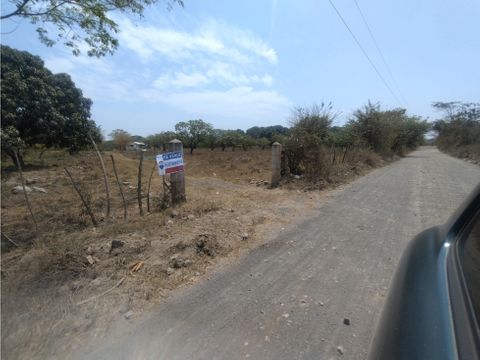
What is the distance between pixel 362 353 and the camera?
7.06 feet

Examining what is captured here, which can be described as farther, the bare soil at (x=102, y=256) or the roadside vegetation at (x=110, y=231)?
the roadside vegetation at (x=110, y=231)

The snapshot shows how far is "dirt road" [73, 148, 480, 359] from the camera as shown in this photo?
2244 mm

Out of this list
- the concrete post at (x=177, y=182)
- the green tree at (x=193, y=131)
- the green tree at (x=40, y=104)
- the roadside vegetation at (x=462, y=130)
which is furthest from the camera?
the green tree at (x=193, y=131)

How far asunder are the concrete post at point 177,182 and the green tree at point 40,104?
804cm

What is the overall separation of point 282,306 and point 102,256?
255 centimetres

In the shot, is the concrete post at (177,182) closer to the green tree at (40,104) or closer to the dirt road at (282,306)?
the dirt road at (282,306)

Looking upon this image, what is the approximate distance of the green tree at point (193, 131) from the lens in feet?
180

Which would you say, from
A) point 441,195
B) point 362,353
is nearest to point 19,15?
point 362,353

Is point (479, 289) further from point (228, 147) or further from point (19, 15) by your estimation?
point (228, 147)

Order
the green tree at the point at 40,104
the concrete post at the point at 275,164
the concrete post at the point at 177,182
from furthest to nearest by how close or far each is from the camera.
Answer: the green tree at the point at 40,104 < the concrete post at the point at 275,164 < the concrete post at the point at 177,182

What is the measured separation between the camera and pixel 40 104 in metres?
14.1

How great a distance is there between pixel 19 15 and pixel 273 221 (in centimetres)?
592

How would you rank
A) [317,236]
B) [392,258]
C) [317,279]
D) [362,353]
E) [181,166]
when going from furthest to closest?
[181,166], [317,236], [392,258], [317,279], [362,353]

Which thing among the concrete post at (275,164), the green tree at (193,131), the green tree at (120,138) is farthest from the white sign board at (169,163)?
the green tree at (120,138)
